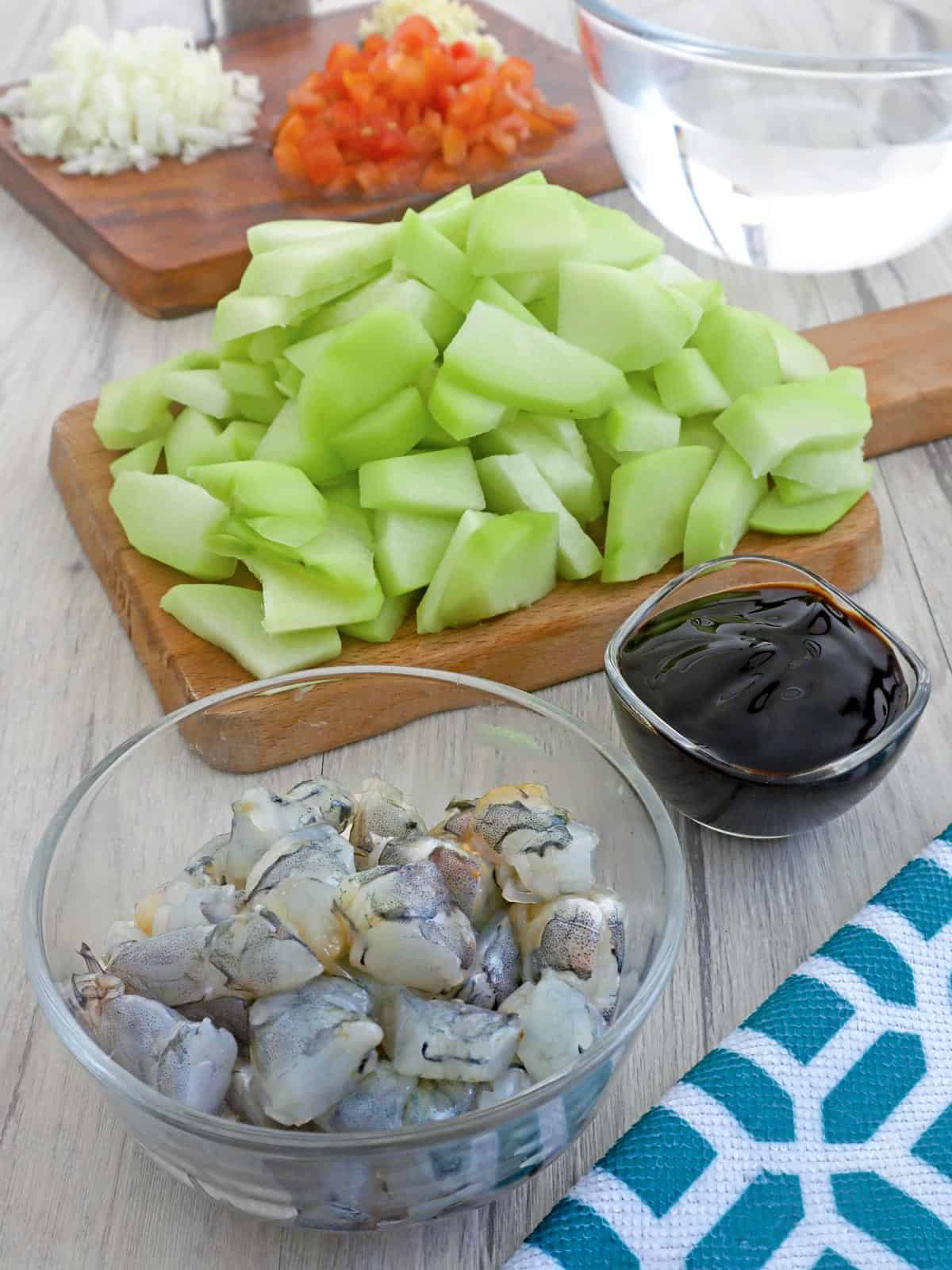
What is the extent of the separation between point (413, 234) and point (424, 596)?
346 mm

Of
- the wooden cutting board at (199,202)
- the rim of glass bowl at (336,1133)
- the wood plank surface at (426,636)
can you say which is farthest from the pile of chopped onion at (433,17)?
the rim of glass bowl at (336,1133)

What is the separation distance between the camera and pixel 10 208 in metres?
2.22

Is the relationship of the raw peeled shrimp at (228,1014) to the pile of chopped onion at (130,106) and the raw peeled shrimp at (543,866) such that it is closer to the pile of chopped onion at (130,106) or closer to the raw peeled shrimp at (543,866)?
the raw peeled shrimp at (543,866)

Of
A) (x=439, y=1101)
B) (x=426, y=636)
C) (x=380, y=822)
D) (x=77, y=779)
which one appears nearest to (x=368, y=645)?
(x=426, y=636)

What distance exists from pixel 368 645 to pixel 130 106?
120cm

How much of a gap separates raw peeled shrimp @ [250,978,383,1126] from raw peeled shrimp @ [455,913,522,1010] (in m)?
0.07

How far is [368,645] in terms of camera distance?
1239 mm

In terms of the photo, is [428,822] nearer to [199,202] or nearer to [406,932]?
[406,932]

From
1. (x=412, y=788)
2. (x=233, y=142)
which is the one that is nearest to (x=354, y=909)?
(x=412, y=788)

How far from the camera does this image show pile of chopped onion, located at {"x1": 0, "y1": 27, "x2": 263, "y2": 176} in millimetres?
2049

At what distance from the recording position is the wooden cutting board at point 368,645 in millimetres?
994

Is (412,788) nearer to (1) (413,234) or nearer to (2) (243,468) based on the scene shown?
(2) (243,468)

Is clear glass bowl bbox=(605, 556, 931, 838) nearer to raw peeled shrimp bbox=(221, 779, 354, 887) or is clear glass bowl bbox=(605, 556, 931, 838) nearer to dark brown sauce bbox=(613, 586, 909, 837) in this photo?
dark brown sauce bbox=(613, 586, 909, 837)

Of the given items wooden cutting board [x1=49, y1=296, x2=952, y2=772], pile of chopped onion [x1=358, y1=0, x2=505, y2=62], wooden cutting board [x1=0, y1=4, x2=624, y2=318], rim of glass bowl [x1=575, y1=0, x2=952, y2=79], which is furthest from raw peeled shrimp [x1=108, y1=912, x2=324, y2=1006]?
pile of chopped onion [x1=358, y1=0, x2=505, y2=62]
